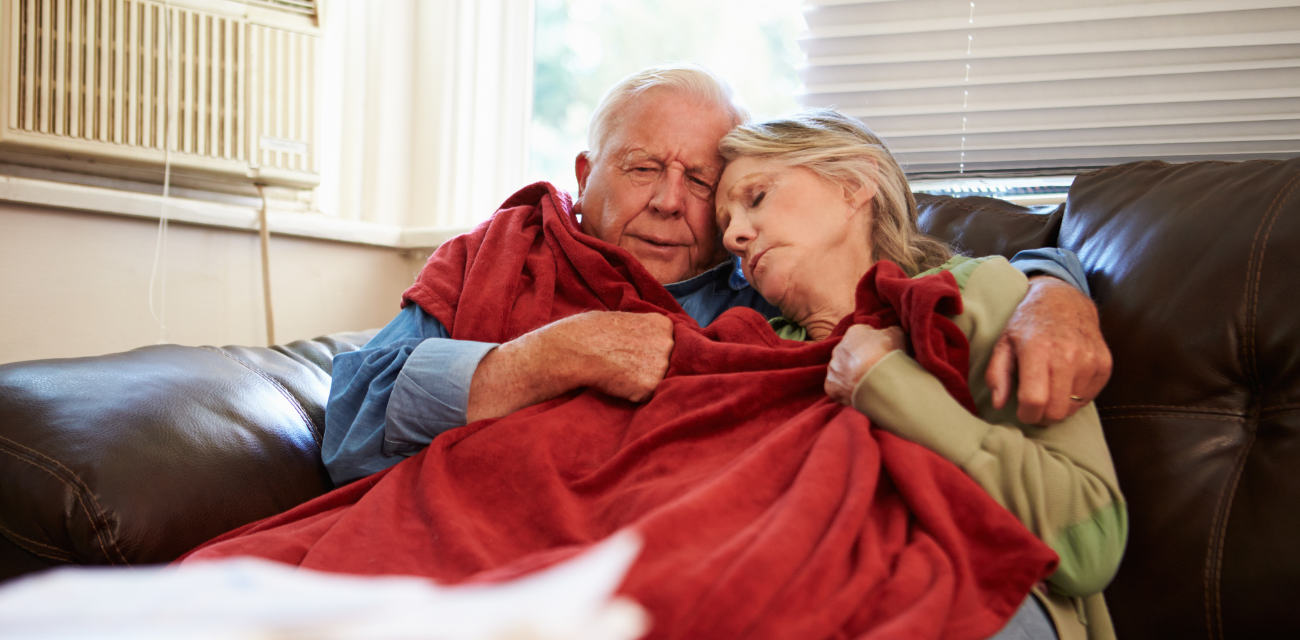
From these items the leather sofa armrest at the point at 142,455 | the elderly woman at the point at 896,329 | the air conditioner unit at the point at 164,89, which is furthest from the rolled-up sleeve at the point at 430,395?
the air conditioner unit at the point at 164,89

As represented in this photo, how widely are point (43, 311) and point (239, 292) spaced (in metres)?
0.41

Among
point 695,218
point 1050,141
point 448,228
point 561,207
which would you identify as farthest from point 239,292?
point 1050,141

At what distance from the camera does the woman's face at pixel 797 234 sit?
1.25m

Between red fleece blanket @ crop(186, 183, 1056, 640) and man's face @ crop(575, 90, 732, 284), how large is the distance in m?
0.15

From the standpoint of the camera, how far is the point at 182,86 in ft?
6.33

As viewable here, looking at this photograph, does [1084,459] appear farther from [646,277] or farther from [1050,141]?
[1050,141]

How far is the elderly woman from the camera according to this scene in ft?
2.70

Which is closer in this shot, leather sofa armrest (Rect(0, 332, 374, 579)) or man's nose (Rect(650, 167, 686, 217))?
leather sofa armrest (Rect(0, 332, 374, 579))

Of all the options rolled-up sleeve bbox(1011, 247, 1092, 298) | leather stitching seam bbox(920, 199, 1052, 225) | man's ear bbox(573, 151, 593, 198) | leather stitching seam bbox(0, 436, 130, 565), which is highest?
man's ear bbox(573, 151, 593, 198)

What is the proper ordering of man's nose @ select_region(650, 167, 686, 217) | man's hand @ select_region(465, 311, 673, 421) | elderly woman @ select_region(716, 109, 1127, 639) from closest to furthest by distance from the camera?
elderly woman @ select_region(716, 109, 1127, 639) < man's hand @ select_region(465, 311, 673, 421) < man's nose @ select_region(650, 167, 686, 217)

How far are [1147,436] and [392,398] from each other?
102cm

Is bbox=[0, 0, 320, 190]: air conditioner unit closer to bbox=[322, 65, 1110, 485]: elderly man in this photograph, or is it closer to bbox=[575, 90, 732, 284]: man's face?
bbox=[322, 65, 1110, 485]: elderly man

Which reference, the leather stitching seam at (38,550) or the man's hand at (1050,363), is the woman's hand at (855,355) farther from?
the leather stitching seam at (38,550)

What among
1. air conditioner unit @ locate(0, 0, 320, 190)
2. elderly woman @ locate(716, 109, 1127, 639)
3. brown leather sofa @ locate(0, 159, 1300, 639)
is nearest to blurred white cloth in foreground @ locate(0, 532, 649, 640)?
elderly woman @ locate(716, 109, 1127, 639)
